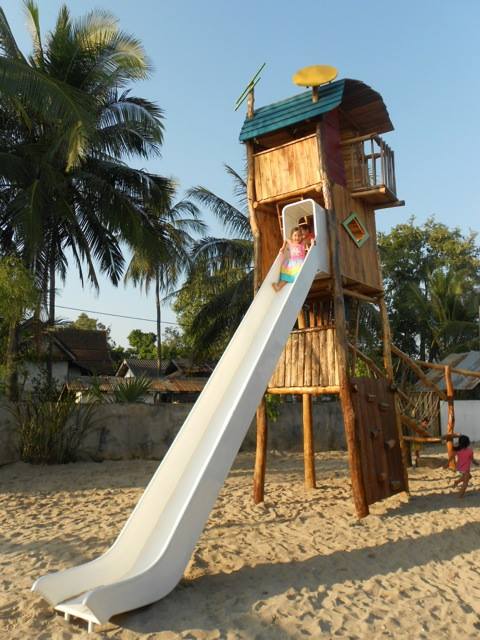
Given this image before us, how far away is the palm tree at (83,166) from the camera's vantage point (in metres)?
13.0

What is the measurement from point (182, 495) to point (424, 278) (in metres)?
27.8

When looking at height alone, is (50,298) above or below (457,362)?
above

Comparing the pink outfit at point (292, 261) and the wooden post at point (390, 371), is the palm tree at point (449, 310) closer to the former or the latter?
the wooden post at point (390, 371)

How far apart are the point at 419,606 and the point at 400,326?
26.2 metres

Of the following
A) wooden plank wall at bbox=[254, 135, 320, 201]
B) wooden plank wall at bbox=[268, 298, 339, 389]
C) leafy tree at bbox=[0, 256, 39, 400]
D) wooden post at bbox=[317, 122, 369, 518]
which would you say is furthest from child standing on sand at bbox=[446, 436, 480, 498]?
leafy tree at bbox=[0, 256, 39, 400]

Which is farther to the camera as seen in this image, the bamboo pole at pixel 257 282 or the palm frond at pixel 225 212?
the palm frond at pixel 225 212

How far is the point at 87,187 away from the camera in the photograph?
14.3m

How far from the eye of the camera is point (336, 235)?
823 centimetres

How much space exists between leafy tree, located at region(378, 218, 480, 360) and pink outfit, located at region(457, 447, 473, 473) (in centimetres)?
1829

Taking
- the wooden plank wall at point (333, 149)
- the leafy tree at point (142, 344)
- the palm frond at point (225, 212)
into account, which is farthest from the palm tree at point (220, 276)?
the leafy tree at point (142, 344)

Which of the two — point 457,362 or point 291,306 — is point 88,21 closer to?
point 291,306

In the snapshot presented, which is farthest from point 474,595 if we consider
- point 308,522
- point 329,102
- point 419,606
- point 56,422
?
point 56,422

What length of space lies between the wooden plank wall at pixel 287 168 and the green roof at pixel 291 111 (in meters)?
0.33

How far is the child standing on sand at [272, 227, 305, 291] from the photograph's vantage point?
810 centimetres
